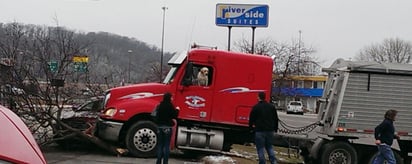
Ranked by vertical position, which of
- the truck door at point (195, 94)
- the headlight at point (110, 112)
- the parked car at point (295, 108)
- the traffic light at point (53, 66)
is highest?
the traffic light at point (53, 66)

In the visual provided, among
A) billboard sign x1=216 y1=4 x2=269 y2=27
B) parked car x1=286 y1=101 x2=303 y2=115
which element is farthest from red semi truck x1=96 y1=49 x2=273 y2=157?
parked car x1=286 y1=101 x2=303 y2=115

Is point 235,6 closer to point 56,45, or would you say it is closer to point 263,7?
point 263,7

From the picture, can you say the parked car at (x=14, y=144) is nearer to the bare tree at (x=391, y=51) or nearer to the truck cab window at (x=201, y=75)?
the truck cab window at (x=201, y=75)

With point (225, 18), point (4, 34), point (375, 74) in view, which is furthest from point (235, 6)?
point (4, 34)

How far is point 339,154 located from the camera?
46.9 feet

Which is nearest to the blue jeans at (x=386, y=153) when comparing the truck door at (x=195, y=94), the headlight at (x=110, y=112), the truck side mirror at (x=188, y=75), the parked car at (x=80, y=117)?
the truck door at (x=195, y=94)

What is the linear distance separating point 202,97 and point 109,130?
2.39 meters

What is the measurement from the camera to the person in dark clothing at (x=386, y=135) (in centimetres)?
1258

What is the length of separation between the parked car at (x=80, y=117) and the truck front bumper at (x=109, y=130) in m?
0.60

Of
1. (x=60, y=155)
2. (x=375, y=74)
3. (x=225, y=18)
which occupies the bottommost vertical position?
(x=60, y=155)

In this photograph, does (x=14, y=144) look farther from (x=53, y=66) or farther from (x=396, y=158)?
(x=396, y=158)

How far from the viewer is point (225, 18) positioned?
21109 millimetres

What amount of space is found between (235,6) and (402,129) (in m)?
8.45

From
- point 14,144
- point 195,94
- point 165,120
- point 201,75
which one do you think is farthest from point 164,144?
point 14,144
